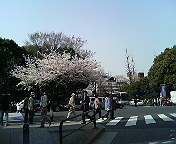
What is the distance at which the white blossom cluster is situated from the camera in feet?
128

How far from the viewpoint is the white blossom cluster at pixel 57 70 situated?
39.1 metres

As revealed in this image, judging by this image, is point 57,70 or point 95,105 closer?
point 95,105

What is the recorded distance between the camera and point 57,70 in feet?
128

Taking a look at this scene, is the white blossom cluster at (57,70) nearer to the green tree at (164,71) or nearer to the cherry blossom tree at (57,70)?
the cherry blossom tree at (57,70)

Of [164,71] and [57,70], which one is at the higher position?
[164,71]

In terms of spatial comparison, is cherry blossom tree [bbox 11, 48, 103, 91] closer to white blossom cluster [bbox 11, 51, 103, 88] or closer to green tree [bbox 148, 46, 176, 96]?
white blossom cluster [bbox 11, 51, 103, 88]

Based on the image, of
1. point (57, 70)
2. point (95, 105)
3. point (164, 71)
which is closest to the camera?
point (95, 105)

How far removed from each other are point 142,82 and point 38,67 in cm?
3875

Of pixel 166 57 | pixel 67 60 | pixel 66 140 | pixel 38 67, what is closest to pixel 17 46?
pixel 38 67

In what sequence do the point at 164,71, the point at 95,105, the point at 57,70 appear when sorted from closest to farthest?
the point at 95,105, the point at 57,70, the point at 164,71

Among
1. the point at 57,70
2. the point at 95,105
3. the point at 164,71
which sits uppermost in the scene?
the point at 164,71

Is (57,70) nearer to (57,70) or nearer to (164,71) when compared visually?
(57,70)

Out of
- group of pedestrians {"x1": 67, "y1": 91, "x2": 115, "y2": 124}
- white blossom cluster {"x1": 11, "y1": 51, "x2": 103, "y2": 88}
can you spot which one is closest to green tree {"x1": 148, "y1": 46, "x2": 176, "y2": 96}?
white blossom cluster {"x1": 11, "y1": 51, "x2": 103, "y2": 88}

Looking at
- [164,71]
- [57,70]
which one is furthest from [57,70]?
[164,71]
